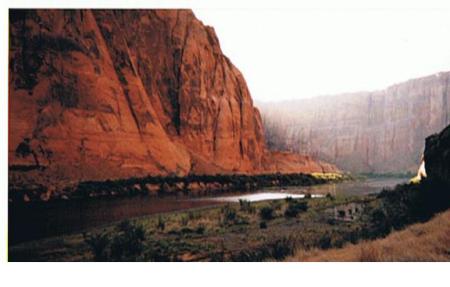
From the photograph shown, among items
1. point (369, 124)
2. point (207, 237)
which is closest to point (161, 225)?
point (207, 237)

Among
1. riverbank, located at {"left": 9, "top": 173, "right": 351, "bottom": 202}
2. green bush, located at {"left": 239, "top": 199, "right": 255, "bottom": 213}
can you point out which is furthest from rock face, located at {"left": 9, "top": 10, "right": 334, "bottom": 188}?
green bush, located at {"left": 239, "top": 199, "right": 255, "bottom": 213}

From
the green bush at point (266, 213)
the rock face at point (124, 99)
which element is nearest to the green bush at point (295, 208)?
the green bush at point (266, 213)

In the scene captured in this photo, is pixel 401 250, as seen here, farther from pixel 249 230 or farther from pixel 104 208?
pixel 104 208

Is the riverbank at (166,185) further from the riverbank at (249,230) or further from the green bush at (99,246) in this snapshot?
the green bush at (99,246)

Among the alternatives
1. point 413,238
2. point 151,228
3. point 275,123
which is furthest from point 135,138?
point 413,238

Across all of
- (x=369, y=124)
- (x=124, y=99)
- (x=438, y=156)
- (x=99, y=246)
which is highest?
(x=124, y=99)
